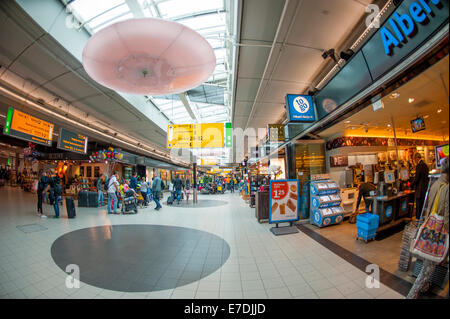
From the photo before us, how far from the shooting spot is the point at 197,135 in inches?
264

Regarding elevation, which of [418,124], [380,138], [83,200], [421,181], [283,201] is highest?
[380,138]

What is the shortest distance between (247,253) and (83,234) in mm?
4196

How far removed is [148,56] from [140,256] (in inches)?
128

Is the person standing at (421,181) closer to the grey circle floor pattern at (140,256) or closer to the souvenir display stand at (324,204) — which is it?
the souvenir display stand at (324,204)

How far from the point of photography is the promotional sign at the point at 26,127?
4.53 meters

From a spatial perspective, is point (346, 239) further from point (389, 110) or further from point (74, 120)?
point (74, 120)

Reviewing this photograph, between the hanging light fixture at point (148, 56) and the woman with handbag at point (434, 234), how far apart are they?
2754 millimetres

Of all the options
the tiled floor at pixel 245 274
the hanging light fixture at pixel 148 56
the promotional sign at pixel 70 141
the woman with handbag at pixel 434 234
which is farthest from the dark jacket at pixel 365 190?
the promotional sign at pixel 70 141

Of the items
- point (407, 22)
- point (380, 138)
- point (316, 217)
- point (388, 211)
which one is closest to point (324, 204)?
point (316, 217)

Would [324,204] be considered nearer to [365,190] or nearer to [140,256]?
[365,190]

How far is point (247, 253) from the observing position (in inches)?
128

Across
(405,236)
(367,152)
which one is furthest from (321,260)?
(367,152)

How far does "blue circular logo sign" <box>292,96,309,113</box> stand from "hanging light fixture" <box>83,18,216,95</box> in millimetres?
3006

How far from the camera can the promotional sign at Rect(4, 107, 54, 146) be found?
4531 millimetres
